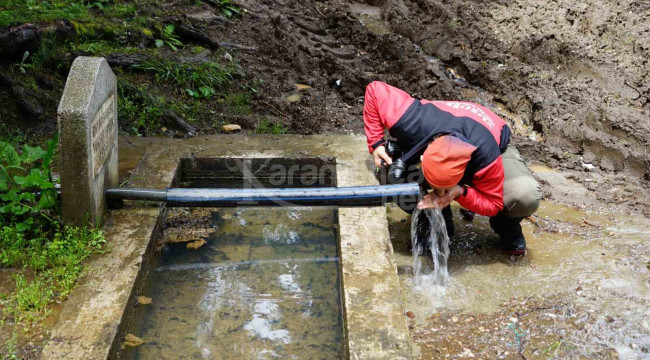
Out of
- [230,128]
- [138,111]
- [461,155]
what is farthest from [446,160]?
[138,111]

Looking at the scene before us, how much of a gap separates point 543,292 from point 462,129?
41.7 inches

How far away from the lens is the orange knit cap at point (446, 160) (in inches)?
120

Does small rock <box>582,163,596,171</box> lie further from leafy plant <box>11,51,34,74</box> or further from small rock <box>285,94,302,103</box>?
leafy plant <box>11,51,34,74</box>

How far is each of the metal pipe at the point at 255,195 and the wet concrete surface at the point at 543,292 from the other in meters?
0.45

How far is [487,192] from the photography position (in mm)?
3295

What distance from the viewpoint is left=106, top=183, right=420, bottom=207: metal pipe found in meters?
3.46

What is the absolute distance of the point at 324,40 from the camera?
6949 mm

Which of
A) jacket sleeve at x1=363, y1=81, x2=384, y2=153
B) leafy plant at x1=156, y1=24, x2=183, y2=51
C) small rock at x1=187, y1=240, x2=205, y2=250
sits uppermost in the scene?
jacket sleeve at x1=363, y1=81, x2=384, y2=153

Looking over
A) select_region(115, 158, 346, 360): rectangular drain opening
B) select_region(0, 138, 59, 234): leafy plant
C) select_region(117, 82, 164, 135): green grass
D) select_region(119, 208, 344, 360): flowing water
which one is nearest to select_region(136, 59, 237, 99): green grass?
select_region(117, 82, 164, 135): green grass

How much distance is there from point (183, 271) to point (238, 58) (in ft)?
10.9

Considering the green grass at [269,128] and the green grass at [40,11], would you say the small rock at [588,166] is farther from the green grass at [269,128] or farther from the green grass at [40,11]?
the green grass at [40,11]

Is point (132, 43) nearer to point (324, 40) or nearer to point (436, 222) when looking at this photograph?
point (324, 40)

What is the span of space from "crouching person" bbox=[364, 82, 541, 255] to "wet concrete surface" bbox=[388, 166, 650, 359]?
9.0 inches

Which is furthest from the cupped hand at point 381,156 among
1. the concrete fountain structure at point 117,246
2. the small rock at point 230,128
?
the small rock at point 230,128
